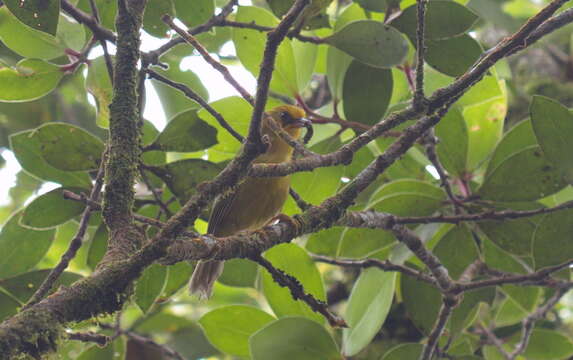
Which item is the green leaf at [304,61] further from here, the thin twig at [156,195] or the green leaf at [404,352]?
the green leaf at [404,352]

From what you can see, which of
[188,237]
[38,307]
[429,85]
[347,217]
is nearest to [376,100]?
[429,85]

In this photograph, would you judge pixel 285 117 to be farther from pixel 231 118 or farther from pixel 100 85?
pixel 100 85

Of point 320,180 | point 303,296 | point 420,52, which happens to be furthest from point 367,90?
point 303,296

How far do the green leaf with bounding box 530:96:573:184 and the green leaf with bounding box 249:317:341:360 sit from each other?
1.00m

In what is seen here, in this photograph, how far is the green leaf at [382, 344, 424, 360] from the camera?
2.41 meters

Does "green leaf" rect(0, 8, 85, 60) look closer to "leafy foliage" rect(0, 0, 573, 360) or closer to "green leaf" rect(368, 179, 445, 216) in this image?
"leafy foliage" rect(0, 0, 573, 360)

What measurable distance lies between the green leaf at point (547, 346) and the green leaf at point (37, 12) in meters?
2.46

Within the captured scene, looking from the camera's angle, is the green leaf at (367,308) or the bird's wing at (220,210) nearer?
the green leaf at (367,308)

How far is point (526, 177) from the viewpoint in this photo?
7.78ft

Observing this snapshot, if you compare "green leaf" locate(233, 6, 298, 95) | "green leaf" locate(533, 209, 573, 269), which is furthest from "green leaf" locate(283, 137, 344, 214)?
"green leaf" locate(533, 209, 573, 269)

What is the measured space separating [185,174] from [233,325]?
64 centimetres

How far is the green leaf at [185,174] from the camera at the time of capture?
2.35 m

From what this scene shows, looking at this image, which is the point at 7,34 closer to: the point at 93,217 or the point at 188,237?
the point at 93,217

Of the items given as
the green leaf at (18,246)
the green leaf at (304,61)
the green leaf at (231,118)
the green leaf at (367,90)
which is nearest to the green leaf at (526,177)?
the green leaf at (367,90)
